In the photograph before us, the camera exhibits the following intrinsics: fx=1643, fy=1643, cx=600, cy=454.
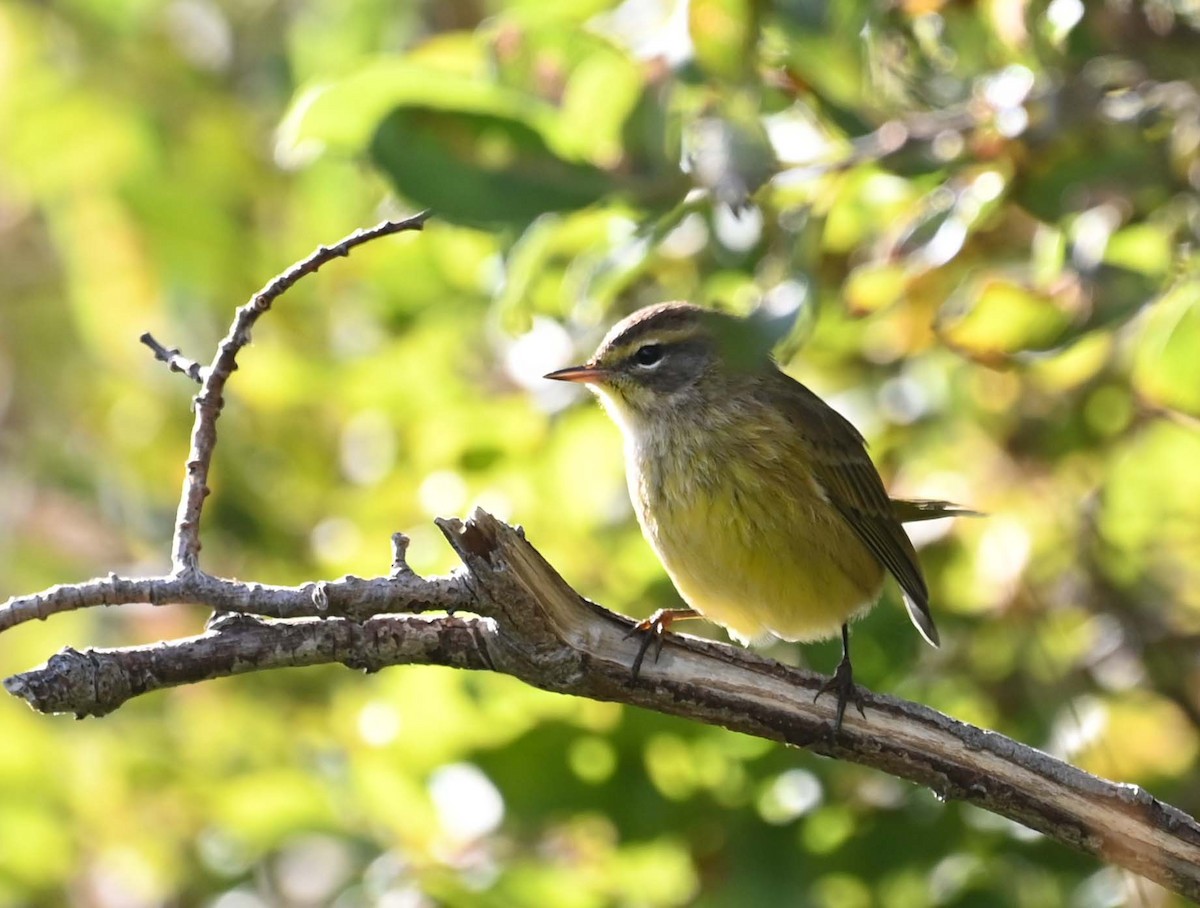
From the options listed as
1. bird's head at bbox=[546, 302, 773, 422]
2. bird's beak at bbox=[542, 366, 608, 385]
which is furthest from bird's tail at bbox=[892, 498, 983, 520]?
bird's beak at bbox=[542, 366, 608, 385]

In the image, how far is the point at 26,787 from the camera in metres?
4.61

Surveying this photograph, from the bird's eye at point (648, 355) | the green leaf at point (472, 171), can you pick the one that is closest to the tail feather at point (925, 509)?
the bird's eye at point (648, 355)

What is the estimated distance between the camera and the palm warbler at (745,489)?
3725 mm

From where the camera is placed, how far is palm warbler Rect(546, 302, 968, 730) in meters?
3.72

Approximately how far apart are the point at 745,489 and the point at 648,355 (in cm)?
64

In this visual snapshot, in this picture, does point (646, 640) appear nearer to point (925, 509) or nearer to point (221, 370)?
point (221, 370)

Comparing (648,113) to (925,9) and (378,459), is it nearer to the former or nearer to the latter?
(925,9)

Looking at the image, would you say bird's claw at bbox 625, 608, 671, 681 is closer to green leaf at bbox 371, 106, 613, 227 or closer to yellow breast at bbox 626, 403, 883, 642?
yellow breast at bbox 626, 403, 883, 642

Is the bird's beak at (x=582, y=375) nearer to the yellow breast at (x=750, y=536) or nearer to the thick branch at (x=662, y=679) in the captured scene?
the yellow breast at (x=750, y=536)

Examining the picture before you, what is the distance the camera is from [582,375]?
420cm

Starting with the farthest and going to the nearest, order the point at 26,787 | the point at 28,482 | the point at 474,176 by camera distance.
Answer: the point at 28,482 → the point at 26,787 → the point at 474,176

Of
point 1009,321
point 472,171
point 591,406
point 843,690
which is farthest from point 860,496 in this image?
point 472,171

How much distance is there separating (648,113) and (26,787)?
261 centimetres

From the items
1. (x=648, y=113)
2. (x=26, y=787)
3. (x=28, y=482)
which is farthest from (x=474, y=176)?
(x=28, y=482)
